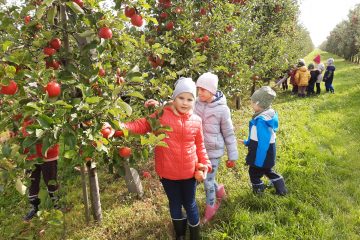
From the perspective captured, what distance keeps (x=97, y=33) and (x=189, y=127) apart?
45.8 inches

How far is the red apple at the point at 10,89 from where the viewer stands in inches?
80.1

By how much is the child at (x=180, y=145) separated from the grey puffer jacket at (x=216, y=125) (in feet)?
1.29

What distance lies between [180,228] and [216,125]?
1160mm

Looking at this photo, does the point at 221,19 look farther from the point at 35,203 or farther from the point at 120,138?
the point at 35,203

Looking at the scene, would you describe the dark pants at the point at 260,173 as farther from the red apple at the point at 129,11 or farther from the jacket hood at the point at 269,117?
the red apple at the point at 129,11

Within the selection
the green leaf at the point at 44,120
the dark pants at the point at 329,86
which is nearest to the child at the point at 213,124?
the green leaf at the point at 44,120

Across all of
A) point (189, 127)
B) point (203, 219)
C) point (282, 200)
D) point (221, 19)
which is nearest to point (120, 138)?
point (189, 127)

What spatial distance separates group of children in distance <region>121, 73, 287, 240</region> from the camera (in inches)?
117

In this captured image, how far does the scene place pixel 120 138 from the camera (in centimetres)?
281

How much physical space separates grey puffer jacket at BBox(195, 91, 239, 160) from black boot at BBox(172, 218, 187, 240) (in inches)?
30.9

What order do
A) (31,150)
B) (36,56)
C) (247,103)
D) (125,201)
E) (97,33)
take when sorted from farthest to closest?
(247,103)
(125,201)
(36,56)
(97,33)
(31,150)

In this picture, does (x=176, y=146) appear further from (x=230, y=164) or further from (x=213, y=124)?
(x=230, y=164)

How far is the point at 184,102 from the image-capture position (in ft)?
9.62

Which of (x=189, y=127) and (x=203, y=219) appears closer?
(x=189, y=127)
